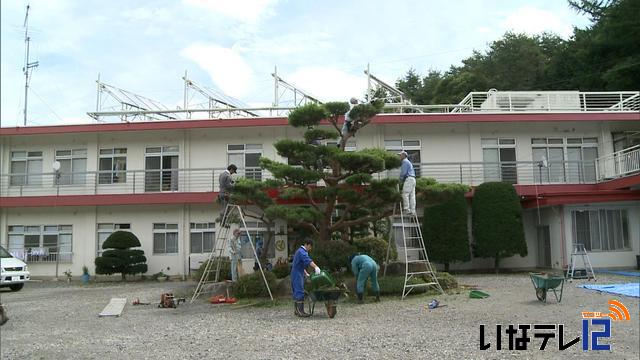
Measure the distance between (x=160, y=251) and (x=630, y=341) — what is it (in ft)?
57.8

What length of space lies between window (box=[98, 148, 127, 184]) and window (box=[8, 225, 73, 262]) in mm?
2410

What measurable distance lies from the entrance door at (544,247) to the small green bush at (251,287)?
38.3 feet

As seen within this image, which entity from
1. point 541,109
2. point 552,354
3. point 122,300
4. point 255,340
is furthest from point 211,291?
point 541,109

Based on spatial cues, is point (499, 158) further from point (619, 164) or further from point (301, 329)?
point (301, 329)

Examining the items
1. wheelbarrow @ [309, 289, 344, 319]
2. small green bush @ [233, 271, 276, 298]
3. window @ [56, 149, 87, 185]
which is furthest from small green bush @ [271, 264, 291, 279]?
window @ [56, 149, 87, 185]

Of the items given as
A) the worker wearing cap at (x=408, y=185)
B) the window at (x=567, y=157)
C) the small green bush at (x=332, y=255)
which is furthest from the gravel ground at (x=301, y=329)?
the window at (x=567, y=157)

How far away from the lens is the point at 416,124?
2192 centimetres

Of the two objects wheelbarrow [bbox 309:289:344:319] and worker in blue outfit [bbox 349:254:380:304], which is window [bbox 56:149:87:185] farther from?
wheelbarrow [bbox 309:289:344:319]

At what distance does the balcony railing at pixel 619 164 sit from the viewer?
19.4 m

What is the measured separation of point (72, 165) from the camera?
909 inches

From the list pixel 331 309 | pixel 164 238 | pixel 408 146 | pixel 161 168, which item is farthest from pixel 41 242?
pixel 331 309

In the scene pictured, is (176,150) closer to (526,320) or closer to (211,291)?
(211,291)

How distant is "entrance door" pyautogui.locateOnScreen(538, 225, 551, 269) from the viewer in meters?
20.5

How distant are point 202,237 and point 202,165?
2.89 m
